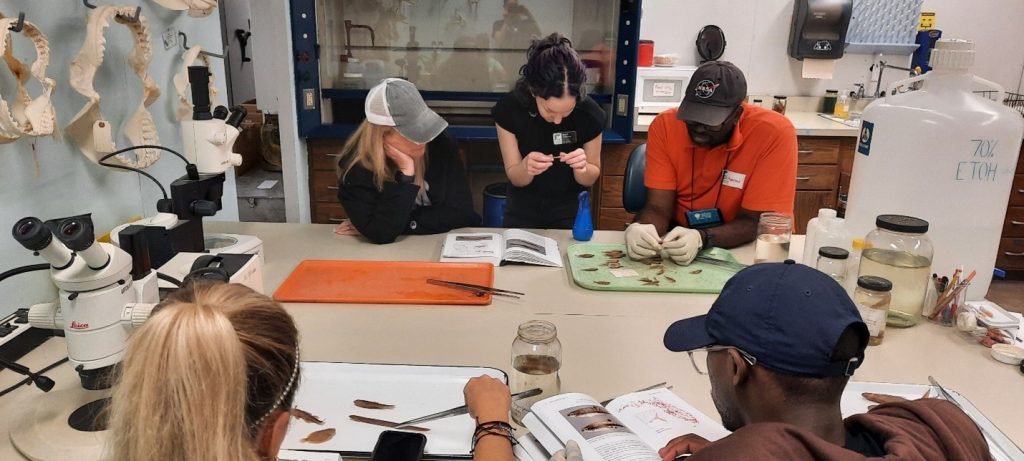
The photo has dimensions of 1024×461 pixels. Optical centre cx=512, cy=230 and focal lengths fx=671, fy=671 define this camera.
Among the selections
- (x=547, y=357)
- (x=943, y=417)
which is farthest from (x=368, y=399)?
(x=943, y=417)

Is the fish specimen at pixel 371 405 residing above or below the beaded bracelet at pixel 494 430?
below

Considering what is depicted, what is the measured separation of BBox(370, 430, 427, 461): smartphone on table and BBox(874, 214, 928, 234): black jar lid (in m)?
1.19

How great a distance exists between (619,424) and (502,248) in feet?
3.52

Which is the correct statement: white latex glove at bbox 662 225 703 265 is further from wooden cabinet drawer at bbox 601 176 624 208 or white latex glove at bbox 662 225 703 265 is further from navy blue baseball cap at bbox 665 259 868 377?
wooden cabinet drawer at bbox 601 176 624 208

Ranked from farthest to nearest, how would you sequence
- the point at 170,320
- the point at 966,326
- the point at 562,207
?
1. the point at 562,207
2. the point at 966,326
3. the point at 170,320

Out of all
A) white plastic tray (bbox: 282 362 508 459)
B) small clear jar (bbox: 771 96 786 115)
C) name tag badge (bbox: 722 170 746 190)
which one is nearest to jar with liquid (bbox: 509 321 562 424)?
white plastic tray (bbox: 282 362 508 459)

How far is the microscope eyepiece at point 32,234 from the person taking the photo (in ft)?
3.32

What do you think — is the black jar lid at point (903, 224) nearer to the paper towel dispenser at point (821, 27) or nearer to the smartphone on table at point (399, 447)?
the smartphone on table at point (399, 447)

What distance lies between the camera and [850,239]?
1796 mm

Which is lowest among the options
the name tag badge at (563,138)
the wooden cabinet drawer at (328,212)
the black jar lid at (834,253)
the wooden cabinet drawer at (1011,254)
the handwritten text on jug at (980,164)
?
the wooden cabinet drawer at (1011,254)

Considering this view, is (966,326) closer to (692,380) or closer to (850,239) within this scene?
(850,239)

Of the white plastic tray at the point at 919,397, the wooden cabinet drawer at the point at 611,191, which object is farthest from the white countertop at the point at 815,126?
the white plastic tray at the point at 919,397

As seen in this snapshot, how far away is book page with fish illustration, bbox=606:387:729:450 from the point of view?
1181mm

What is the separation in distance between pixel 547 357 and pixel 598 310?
1.36 ft
